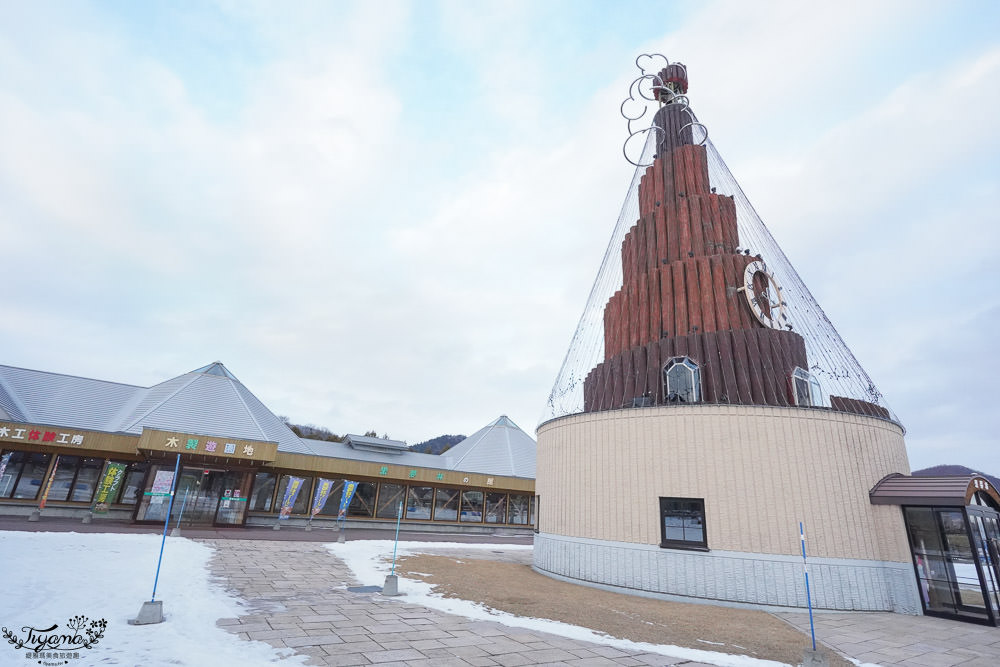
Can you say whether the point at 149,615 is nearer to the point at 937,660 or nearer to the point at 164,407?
the point at 937,660

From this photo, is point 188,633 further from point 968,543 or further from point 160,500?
point 160,500

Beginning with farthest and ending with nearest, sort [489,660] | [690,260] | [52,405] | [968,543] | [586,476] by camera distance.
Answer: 1. [52,405]
2. [690,260]
3. [586,476]
4. [968,543]
5. [489,660]

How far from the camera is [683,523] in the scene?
1362 centimetres

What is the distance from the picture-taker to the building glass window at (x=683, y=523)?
1333 cm

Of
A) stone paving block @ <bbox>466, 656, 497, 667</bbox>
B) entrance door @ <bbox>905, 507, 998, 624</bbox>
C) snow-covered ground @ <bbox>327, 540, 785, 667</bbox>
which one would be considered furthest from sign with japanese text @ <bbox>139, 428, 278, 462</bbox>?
entrance door @ <bbox>905, 507, 998, 624</bbox>

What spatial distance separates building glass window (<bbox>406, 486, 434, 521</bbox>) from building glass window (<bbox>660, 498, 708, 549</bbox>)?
2278cm

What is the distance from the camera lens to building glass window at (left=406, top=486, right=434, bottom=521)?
33.0 meters

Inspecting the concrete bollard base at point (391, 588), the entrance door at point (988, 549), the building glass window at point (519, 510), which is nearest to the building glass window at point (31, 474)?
the concrete bollard base at point (391, 588)

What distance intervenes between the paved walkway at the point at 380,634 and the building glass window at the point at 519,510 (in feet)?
85.8

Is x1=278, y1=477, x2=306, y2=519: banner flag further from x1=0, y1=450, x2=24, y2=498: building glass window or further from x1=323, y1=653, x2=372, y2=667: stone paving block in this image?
x1=323, y1=653, x2=372, y2=667: stone paving block

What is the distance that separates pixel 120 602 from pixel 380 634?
208 inches

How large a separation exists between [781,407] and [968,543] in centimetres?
525

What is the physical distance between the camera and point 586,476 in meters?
15.9

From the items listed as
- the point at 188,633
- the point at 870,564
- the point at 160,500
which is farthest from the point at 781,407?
the point at 160,500
